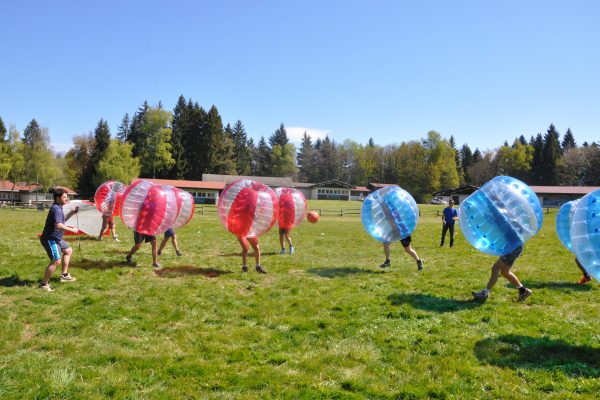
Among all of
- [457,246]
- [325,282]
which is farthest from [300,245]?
[325,282]

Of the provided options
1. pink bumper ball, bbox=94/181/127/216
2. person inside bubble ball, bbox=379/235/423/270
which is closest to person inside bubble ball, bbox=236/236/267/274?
person inside bubble ball, bbox=379/235/423/270

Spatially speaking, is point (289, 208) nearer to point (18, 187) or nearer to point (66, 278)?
point (66, 278)

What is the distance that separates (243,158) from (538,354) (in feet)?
310

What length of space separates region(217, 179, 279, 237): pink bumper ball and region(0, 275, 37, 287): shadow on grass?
4.13 meters

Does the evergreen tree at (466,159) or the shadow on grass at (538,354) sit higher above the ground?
the evergreen tree at (466,159)

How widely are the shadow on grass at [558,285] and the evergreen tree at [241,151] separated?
85276 mm

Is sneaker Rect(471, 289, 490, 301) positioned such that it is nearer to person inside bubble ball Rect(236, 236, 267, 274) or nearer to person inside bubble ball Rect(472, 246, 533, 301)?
person inside bubble ball Rect(472, 246, 533, 301)

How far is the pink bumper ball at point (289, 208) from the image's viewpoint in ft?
44.8

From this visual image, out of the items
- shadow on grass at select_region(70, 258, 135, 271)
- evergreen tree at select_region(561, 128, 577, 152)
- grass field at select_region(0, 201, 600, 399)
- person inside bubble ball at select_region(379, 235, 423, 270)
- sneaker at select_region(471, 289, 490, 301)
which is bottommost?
grass field at select_region(0, 201, 600, 399)

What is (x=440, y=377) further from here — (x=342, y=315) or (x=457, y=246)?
(x=457, y=246)

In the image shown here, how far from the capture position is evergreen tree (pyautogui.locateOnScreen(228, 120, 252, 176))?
95.7 meters

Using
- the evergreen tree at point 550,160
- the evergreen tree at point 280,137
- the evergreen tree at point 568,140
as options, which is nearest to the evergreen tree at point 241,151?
the evergreen tree at point 280,137

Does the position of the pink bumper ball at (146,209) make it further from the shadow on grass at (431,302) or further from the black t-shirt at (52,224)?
the shadow on grass at (431,302)

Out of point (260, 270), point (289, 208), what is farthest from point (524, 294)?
point (289, 208)
